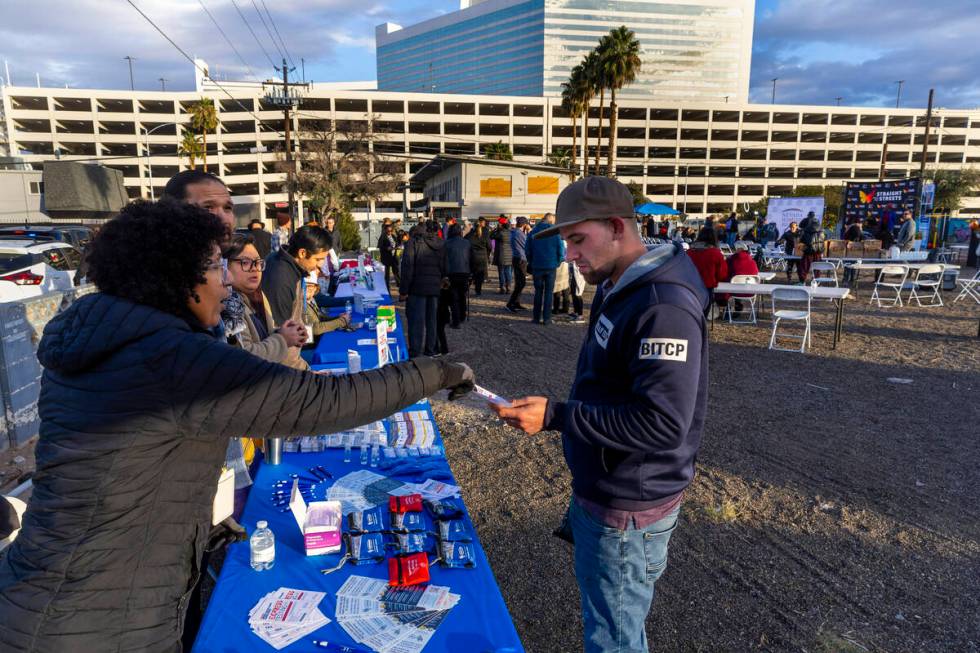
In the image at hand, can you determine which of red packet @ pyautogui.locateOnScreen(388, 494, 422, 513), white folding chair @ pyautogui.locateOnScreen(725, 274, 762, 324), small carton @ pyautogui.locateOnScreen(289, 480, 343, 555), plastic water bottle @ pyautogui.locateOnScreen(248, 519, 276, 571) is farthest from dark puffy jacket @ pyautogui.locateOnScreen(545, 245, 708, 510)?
white folding chair @ pyautogui.locateOnScreen(725, 274, 762, 324)

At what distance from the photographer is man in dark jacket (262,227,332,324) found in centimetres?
449

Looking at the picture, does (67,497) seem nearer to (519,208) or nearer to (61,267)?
(61,267)

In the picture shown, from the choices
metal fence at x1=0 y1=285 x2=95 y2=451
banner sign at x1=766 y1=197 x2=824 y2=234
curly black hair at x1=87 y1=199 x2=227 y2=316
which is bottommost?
metal fence at x1=0 y1=285 x2=95 y2=451

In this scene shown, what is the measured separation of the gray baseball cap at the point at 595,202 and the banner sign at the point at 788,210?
81.3ft

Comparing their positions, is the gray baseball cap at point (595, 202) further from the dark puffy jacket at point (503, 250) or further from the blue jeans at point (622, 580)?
the dark puffy jacket at point (503, 250)

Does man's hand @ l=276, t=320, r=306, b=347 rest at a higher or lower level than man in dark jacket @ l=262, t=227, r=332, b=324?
lower

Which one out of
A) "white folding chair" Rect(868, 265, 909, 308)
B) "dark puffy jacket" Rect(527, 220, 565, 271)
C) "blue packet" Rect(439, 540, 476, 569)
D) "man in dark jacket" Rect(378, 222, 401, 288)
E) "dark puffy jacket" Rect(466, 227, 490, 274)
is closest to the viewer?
"blue packet" Rect(439, 540, 476, 569)

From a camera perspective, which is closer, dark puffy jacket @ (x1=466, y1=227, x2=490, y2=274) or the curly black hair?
the curly black hair

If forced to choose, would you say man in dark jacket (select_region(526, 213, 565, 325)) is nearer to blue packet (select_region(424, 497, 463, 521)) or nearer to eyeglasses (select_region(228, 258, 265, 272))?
eyeglasses (select_region(228, 258, 265, 272))

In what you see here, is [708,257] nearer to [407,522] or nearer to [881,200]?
[407,522]

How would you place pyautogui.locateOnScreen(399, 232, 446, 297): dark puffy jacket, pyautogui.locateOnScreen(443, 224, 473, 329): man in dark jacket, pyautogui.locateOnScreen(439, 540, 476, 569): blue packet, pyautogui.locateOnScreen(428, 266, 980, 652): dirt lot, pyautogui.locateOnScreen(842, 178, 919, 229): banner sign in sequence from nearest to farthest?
pyautogui.locateOnScreen(439, 540, 476, 569): blue packet
pyautogui.locateOnScreen(428, 266, 980, 652): dirt lot
pyautogui.locateOnScreen(399, 232, 446, 297): dark puffy jacket
pyautogui.locateOnScreen(443, 224, 473, 329): man in dark jacket
pyautogui.locateOnScreen(842, 178, 919, 229): banner sign

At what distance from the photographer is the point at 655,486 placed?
1.76m

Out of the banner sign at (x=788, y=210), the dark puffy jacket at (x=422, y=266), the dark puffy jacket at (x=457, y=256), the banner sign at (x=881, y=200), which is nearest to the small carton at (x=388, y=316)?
the dark puffy jacket at (x=422, y=266)

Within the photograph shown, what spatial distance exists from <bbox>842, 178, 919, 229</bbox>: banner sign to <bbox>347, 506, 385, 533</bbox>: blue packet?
77.4ft
